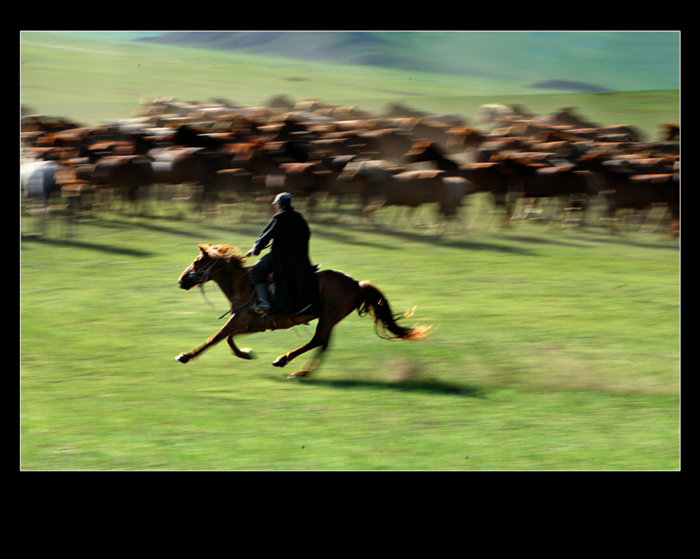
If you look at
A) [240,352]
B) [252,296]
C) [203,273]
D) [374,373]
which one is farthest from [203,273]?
[374,373]

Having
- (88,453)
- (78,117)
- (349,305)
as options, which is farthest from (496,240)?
(78,117)

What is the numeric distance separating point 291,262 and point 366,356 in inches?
64.1

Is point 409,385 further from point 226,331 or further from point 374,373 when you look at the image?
point 226,331

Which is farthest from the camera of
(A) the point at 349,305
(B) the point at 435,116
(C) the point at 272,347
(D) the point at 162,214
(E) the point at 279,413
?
(B) the point at 435,116

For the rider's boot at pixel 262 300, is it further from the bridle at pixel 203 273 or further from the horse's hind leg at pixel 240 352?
the horse's hind leg at pixel 240 352

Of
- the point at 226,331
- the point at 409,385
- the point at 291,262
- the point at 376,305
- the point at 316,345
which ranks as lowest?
the point at 409,385

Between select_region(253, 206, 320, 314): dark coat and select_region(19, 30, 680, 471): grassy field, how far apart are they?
81 centimetres

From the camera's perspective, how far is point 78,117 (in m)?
20.5

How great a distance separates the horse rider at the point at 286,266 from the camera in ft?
24.2

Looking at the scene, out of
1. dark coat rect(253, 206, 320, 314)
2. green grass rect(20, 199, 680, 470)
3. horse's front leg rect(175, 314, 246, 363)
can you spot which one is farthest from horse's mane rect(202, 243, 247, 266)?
green grass rect(20, 199, 680, 470)

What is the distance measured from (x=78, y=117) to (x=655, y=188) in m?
13.5

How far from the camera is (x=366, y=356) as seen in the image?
8.55m

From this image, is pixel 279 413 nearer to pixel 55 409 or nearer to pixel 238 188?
pixel 55 409

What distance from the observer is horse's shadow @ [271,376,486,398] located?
7.64 m
